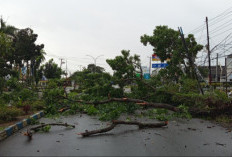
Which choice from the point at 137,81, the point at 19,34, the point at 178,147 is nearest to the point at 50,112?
the point at 137,81

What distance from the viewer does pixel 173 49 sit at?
19.0 m

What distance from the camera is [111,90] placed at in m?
13.9

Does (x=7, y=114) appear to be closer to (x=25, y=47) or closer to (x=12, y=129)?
(x=12, y=129)

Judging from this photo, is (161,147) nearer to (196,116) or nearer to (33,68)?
(196,116)

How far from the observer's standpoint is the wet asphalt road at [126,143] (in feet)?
16.7

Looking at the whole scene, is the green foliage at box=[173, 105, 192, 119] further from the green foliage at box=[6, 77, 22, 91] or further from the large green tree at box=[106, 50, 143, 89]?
the green foliage at box=[6, 77, 22, 91]

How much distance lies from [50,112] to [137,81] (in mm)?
5401

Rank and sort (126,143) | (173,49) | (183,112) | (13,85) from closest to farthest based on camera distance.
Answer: (126,143)
(183,112)
(13,85)
(173,49)

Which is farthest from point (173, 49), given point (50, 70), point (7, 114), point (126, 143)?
point (50, 70)

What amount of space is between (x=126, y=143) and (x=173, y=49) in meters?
14.4

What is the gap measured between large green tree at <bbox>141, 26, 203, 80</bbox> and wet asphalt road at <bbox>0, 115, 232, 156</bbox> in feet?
35.5

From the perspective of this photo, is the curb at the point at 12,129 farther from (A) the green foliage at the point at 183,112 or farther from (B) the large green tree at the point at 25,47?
(B) the large green tree at the point at 25,47

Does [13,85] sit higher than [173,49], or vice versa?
[173,49]

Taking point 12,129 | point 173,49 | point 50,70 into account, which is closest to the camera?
point 12,129
